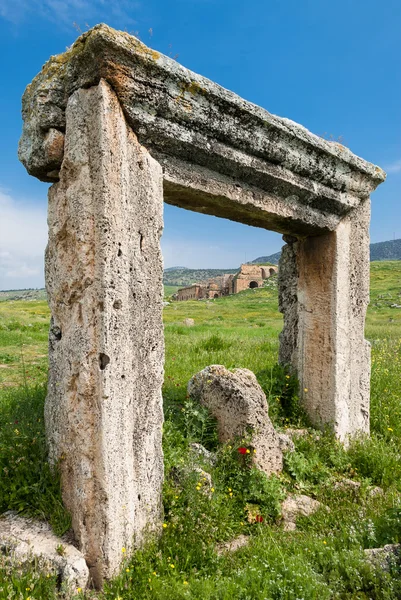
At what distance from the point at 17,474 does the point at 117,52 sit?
2828mm

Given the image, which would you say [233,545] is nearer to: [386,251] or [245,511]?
[245,511]

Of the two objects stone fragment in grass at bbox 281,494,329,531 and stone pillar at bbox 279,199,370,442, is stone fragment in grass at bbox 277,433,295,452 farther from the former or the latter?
stone pillar at bbox 279,199,370,442

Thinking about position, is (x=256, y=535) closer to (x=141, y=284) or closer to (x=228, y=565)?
(x=228, y=565)

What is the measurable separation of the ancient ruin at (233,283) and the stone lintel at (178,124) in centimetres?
4040

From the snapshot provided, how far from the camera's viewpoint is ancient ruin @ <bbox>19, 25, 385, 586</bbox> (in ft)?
8.41

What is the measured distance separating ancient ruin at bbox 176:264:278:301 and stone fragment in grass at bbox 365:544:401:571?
41.7 m

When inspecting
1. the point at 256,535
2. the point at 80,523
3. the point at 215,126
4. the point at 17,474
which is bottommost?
the point at 256,535

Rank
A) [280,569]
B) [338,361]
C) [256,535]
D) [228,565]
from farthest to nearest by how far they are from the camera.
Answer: [338,361] → [256,535] → [228,565] → [280,569]

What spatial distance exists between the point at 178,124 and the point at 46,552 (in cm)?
285

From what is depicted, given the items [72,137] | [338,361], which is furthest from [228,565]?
[72,137]

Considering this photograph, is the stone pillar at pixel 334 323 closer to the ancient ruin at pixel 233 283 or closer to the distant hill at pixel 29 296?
the ancient ruin at pixel 233 283

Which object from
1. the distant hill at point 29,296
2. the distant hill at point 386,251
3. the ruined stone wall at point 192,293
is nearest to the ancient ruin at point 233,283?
the ruined stone wall at point 192,293

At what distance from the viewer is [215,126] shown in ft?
10.4

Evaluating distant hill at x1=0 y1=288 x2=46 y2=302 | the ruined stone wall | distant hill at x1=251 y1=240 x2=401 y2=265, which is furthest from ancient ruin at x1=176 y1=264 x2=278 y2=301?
distant hill at x1=251 y1=240 x2=401 y2=265
